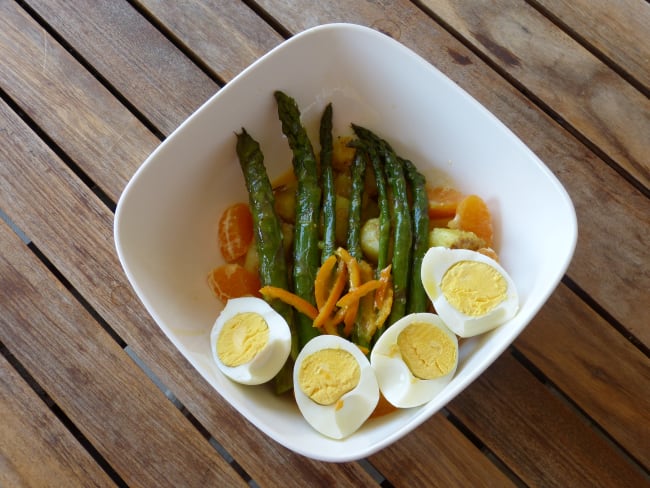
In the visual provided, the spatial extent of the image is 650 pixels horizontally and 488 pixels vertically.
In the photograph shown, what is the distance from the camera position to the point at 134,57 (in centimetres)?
154

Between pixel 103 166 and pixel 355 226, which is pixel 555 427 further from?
pixel 103 166

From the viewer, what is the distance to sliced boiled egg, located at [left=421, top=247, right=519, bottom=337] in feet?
3.86

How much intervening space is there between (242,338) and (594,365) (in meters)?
0.76

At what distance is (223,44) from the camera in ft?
5.04

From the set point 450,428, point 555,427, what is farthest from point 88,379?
point 555,427

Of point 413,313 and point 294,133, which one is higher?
point 294,133

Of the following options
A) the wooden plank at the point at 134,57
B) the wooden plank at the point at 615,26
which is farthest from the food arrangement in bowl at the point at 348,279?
the wooden plank at the point at 615,26

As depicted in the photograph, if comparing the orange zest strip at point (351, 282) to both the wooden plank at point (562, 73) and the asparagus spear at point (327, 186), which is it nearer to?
the asparagus spear at point (327, 186)

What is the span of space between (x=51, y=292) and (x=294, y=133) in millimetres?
674

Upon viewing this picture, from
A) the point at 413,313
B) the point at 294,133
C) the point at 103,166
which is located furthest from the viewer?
the point at 103,166

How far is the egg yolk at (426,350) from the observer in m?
1.17

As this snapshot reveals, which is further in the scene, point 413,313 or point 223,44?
point 223,44

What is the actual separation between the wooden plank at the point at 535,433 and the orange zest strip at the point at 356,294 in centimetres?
33

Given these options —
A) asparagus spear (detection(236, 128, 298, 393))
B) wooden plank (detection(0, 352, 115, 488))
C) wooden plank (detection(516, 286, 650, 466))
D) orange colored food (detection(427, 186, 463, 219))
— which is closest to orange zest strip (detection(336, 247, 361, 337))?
asparagus spear (detection(236, 128, 298, 393))
